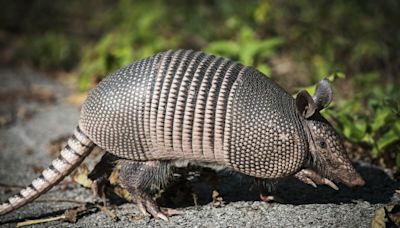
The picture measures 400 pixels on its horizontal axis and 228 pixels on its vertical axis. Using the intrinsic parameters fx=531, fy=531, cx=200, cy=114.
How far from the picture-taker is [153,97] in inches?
181

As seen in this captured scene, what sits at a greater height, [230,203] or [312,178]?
[312,178]

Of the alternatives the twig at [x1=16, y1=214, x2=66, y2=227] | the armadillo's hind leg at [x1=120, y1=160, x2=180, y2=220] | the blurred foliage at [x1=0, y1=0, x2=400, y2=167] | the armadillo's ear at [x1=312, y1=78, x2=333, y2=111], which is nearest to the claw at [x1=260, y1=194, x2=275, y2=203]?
the armadillo's hind leg at [x1=120, y1=160, x2=180, y2=220]

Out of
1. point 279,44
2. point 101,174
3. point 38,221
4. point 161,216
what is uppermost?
point 279,44

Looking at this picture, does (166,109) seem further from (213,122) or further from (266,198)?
(266,198)

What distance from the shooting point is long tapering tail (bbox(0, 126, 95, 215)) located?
4965 millimetres

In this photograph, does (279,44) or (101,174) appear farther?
(279,44)

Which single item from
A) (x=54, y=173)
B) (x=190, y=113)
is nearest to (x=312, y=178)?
(x=190, y=113)

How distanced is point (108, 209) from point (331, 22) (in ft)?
19.1

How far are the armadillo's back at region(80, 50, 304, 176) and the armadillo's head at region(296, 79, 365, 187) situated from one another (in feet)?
0.55

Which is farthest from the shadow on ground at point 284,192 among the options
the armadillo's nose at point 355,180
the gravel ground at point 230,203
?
the armadillo's nose at point 355,180

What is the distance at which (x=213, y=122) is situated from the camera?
455 cm

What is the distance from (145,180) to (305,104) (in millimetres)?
1599

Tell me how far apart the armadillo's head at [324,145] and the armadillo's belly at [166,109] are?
0.72 metres

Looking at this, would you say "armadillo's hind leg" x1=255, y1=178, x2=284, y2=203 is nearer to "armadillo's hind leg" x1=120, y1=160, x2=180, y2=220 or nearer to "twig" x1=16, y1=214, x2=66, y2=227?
"armadillo's hind leg" x1=120, y1=160, x2=180, y2=220
